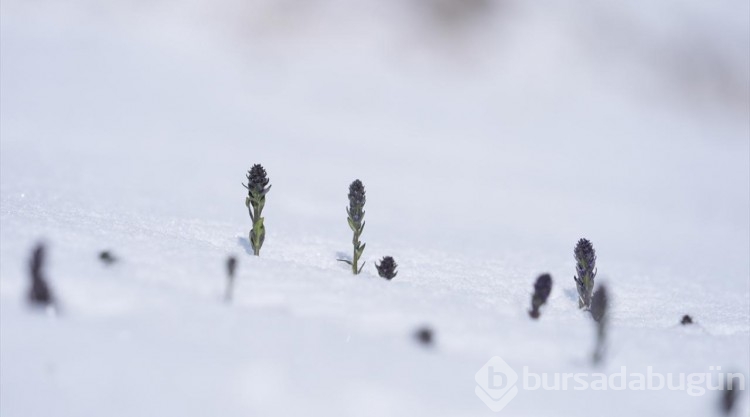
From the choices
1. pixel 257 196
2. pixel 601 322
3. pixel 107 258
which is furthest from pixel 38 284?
pixel 601 322

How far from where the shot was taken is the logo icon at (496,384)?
4.84m

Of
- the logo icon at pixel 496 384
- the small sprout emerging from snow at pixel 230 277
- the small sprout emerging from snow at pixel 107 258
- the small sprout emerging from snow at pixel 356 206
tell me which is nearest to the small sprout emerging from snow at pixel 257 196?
the small sprout emerging from snow at pixel 356 206

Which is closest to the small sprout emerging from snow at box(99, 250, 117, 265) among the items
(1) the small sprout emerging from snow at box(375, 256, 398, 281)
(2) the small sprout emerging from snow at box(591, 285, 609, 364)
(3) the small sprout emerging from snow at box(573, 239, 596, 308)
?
(1) the small sprout emerging from snow at box(375, 256, 398, 281)

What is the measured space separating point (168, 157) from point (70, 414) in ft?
48.6

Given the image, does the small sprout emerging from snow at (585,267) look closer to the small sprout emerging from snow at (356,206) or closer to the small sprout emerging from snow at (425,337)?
the small sprout emerging from snow at (356,206)

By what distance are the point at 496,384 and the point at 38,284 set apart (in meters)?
3.34

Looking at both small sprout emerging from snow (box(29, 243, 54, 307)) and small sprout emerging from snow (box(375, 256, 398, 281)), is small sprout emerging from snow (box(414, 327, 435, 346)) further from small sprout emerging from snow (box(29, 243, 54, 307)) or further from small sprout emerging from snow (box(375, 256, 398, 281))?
small sprout emerging from snow (box(375, 256, 398, 281))

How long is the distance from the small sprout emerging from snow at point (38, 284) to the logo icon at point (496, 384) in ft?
10.3

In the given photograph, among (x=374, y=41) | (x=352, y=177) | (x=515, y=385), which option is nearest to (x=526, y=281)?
(x=515, y=385)

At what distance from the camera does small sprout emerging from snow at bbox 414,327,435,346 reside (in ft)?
18.1

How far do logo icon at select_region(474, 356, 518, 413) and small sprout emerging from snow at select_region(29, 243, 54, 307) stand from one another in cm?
313

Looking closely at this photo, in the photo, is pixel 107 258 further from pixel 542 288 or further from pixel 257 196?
pixel 542 288

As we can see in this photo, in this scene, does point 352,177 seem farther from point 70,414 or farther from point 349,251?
point 70,414

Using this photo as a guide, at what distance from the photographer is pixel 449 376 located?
5066mm
